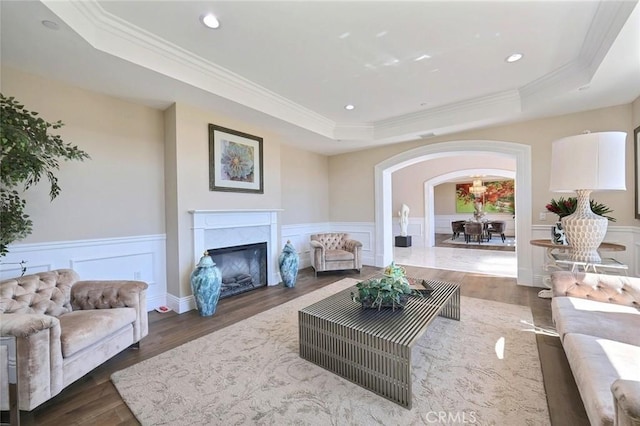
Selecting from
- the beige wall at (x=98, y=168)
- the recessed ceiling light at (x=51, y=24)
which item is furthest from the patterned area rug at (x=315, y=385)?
the recessed ceiling light at (x=51, y=24)

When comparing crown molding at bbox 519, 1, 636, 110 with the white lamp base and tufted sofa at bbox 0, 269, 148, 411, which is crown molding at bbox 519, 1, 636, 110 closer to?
the white lamp base

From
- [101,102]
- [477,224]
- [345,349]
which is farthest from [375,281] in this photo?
[477,224]

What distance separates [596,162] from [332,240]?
4.28 metres

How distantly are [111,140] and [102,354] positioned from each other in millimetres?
2550

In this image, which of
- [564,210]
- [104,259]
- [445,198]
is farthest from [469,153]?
[445,198]

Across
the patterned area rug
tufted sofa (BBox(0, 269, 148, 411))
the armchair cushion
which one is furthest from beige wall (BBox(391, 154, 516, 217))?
the armchair cushion

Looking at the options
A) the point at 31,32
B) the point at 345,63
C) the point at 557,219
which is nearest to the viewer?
the point at 31,32

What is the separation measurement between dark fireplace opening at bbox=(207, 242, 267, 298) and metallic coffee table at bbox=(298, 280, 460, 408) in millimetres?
2157

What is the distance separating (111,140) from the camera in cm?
336

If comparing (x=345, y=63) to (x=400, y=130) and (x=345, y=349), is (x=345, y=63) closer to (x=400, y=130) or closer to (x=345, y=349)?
(x=400, y=130)

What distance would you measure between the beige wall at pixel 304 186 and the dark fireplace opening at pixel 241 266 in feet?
4.15

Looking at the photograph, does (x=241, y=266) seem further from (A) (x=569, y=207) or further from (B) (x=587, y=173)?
(A) (x=569, y=207)

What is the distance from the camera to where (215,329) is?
3016 millimetres

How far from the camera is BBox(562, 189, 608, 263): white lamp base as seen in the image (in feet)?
9.16
